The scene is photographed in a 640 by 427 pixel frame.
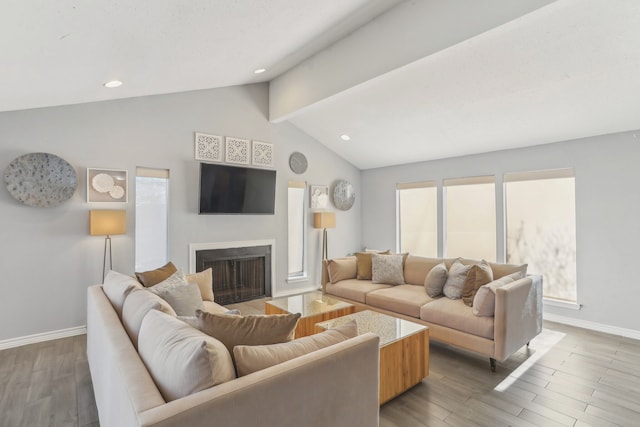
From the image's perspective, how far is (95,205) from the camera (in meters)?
3.88

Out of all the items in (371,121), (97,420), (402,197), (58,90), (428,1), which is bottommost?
(97,420)

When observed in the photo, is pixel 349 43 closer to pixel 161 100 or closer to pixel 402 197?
pixel 161 100

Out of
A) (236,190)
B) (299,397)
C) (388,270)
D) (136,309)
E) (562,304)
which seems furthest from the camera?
(236,190)

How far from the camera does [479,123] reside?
422cm

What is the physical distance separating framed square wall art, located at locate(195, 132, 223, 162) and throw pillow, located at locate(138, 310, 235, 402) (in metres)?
3.58

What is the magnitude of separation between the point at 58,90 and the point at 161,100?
1529mm

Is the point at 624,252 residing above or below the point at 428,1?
below

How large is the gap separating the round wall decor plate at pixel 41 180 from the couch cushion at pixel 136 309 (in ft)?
7.38

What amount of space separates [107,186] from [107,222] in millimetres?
536

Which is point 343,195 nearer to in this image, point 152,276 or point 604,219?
point 604,219


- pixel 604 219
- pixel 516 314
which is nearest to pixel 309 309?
pixel 516 314

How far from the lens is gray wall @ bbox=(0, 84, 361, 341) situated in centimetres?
346

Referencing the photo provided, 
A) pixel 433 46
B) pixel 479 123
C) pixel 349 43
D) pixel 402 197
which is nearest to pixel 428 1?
pixel 433 46

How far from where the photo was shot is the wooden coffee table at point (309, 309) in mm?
3082
